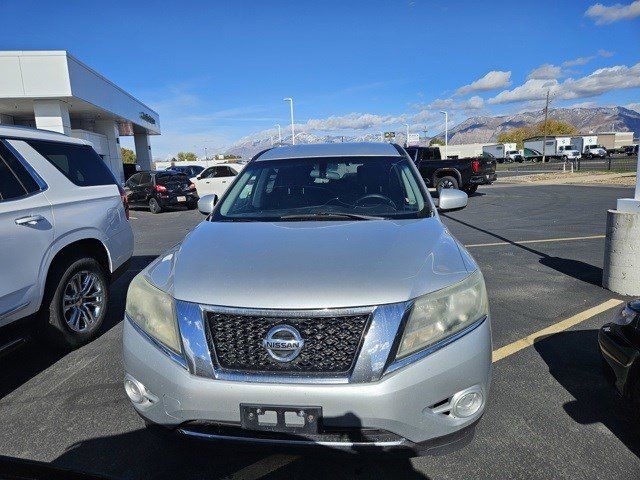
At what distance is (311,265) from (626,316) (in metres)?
1.96

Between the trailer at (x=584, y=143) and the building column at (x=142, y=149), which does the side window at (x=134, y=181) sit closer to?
the building column at (x=142, y=149)

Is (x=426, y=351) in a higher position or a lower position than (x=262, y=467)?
higher

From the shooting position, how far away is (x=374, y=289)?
Answer: 1.96 meters

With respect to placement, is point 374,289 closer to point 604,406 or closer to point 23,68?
point 604,406

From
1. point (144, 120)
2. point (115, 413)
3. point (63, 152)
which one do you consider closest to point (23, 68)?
point (144, 120)

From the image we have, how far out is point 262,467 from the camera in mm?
2371

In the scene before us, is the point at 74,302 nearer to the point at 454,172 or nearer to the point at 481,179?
the point at 454,172

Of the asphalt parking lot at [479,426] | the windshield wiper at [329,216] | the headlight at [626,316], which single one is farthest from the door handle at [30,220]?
the headlight at [626,316]

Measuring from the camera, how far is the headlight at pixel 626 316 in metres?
2.58

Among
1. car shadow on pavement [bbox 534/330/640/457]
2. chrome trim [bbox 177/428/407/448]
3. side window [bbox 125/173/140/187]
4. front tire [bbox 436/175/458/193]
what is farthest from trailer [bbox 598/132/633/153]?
chrome trim [bbox 177/428/407/448]

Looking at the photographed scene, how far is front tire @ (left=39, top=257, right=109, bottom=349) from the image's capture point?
365 cm

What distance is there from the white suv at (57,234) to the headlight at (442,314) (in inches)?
113

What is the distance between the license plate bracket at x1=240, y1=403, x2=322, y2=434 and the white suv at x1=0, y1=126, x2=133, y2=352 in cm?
224

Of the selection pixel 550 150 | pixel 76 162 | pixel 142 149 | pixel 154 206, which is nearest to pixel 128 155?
pixel 142 149
